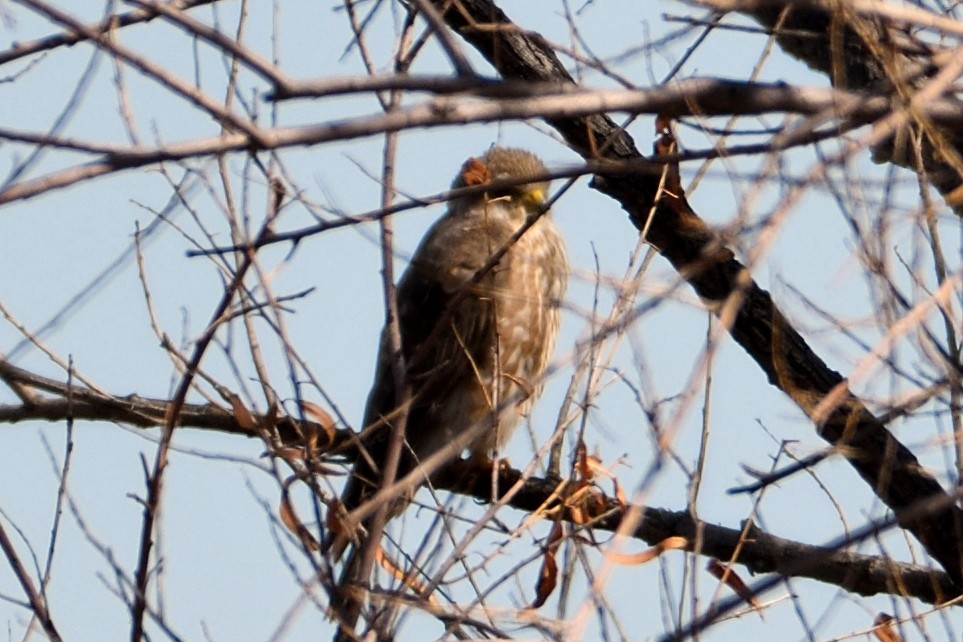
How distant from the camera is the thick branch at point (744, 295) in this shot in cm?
395

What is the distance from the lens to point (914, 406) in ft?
8.42

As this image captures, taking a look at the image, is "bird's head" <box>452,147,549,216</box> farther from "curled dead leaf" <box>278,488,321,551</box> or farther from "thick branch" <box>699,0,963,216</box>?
"curled dead leaf" <box>278,488,321,551</box>

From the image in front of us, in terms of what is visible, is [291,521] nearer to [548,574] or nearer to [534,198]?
[548,574]

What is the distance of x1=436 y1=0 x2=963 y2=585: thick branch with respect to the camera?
3947 millimetres

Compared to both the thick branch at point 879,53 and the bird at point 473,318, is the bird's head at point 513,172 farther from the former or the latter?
the thick branch at point 879,53

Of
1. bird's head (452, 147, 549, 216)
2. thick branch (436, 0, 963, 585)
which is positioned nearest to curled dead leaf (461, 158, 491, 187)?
bird's head (452, 147, 549, 216)

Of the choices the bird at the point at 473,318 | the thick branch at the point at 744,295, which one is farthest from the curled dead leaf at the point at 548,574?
the bird at the point at 473,318

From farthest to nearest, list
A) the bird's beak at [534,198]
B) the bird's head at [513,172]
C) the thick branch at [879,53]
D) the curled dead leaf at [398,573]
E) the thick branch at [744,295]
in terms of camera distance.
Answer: the bird's beak at [534,198], the bird's head at [513,172], the thick branch at [744,295], the curled dead leaf at [398,573], the thick branch at [879,53]

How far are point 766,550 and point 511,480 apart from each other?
1015 mm

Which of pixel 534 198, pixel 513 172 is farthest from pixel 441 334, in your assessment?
pixel 534 198

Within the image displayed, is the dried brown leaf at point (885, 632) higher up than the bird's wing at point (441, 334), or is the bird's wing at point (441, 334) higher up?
the bird's wing at point (441, 334)

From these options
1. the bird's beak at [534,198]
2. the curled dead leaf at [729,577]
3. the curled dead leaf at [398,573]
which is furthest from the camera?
the bird's beak at [534,198]

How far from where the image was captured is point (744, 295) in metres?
3.82

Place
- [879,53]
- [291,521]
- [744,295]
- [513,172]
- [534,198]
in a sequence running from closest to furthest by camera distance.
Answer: [879,53]
[291,521]
[744,295]
[513,172]
[534,198]
